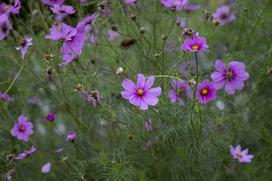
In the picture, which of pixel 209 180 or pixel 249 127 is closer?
pixel 209 180

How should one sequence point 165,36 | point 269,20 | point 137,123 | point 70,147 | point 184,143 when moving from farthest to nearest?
point 70,147 < point 269,20 < point 137,123 < point 184,143 < point 165,36

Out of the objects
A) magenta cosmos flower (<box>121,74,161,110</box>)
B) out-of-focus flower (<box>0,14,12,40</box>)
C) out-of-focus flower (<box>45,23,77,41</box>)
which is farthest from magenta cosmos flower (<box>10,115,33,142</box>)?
magenta cosmos flower (<box>121,74,161,110</box>)

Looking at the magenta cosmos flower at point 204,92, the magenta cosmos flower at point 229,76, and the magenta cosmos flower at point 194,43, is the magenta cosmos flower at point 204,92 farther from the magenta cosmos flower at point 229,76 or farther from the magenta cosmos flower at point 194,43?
the magenta cosmos flower at point 194,43

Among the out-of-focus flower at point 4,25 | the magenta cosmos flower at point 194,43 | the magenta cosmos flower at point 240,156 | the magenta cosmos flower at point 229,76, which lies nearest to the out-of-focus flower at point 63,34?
the out-of-focus flower at point 4,25

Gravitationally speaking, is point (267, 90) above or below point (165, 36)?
below

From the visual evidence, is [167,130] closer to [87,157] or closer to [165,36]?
[165,36]

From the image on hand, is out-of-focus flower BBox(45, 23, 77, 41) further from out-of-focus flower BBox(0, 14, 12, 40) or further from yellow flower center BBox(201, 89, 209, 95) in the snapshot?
yellow flower center BBox(201, 89, 209, 95)

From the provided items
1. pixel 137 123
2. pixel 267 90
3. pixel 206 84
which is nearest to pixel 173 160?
pixel 137 123

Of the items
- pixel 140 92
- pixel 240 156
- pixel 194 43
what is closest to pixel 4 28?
pixel 140 92

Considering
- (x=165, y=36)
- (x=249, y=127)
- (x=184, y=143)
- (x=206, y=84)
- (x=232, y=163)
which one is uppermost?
(x=165, y=36)
